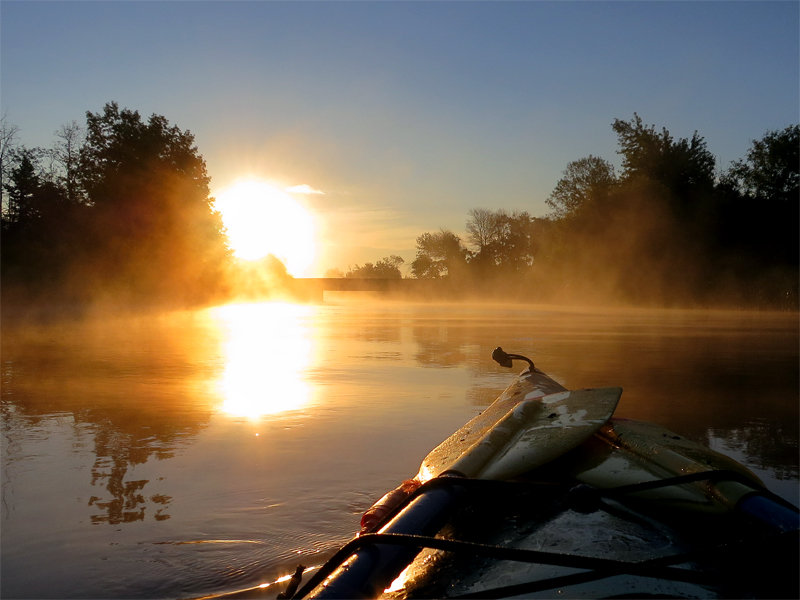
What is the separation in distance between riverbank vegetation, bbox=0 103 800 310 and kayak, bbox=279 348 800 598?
36.6 meters

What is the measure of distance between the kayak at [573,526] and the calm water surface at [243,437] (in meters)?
0.98

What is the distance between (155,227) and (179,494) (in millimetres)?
41456

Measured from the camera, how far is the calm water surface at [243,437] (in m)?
2.89

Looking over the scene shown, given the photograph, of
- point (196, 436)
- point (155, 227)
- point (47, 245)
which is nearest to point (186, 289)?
point (155, 227)

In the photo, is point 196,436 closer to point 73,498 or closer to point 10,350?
point 73,498

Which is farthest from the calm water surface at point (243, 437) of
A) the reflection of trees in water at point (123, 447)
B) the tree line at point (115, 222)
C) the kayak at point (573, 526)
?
the tree line at point (115, 222)

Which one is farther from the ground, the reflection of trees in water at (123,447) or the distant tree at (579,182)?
the distant tree at (579,182)

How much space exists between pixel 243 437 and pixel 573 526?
3695 mm

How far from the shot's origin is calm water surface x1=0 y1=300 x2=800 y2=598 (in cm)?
289

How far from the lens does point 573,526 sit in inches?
79.3

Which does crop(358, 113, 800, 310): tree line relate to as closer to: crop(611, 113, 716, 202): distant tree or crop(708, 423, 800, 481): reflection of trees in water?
crop(611, 113, 716, 202): distant tree

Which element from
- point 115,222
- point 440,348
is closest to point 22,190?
point 115,222


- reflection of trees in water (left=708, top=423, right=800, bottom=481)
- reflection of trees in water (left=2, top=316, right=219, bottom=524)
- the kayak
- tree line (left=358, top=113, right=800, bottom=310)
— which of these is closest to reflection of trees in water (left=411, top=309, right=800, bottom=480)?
reflection of trees in water (left=708, top=423, right=800, bottom=481)

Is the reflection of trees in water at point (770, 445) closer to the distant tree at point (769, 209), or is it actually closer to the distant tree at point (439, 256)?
the distant tree at point (769, 209)
